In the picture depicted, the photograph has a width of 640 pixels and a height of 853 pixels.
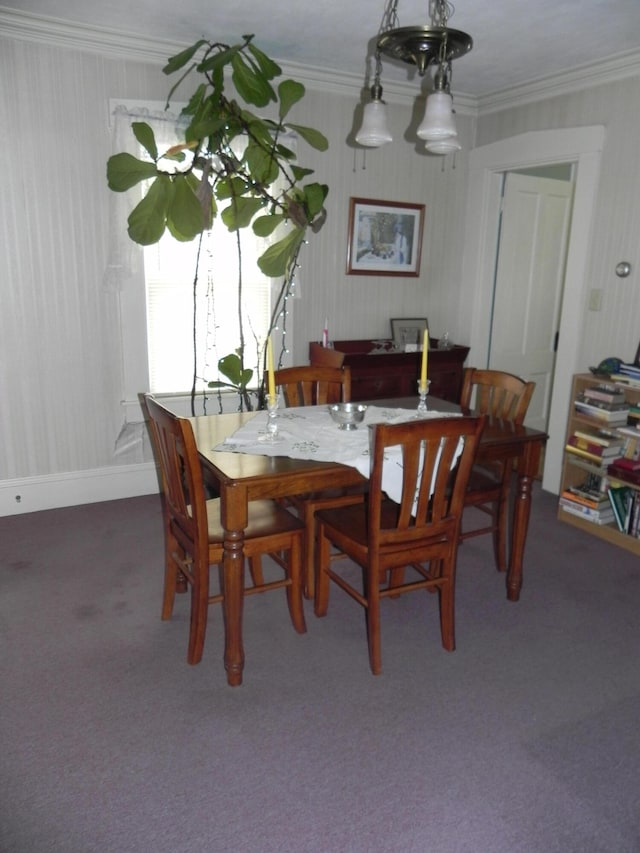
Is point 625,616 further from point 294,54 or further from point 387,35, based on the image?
point 294,54

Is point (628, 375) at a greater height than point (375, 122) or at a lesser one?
lesser

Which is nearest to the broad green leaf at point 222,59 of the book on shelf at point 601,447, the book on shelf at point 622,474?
the book on shelf at point 601,447

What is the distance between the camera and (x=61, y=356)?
362 centimetres

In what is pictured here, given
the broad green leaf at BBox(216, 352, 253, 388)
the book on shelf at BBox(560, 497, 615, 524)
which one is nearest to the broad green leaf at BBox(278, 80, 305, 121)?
the broad green leaf at BBox(216, 352, 253, 388)

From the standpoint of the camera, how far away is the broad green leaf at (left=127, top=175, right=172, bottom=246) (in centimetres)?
309

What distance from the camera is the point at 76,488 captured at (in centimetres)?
381

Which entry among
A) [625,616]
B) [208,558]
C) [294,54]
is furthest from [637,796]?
[294,54]

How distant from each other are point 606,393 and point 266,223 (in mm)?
2071

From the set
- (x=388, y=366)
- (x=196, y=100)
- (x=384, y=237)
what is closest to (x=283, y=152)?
(x=196, y=100)

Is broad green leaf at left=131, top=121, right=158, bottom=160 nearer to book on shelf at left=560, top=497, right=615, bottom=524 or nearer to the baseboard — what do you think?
the baseboard

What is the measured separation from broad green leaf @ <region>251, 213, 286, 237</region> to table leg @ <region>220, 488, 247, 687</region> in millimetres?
2008

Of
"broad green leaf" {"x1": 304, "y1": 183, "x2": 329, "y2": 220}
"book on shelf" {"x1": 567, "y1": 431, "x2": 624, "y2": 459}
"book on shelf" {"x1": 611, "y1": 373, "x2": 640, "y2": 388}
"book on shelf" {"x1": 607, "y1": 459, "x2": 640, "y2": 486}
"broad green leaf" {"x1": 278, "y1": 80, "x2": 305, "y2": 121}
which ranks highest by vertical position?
"broad green leaf" {"x1": 278, "y1": 80, "x2": 305, "y2": 121}

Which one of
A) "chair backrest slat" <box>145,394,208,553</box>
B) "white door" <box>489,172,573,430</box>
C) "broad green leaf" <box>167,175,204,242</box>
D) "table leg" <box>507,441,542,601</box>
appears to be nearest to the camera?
"chair backrest slat" <box>145,394,208,553</box>

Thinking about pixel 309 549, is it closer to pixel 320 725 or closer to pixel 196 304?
pixel 320 725
